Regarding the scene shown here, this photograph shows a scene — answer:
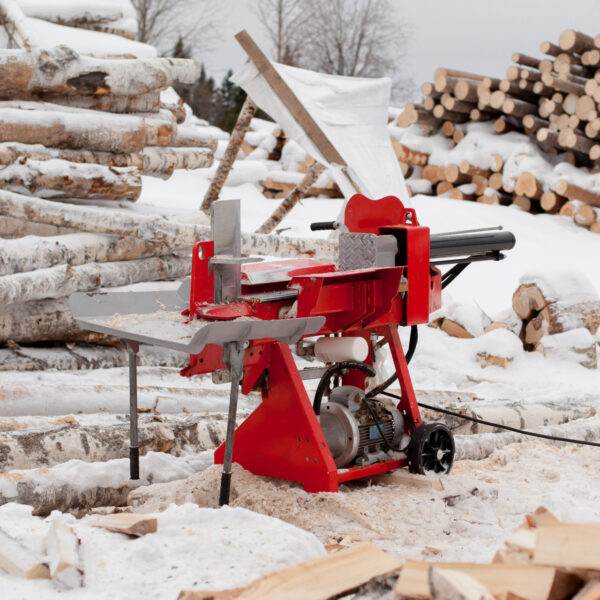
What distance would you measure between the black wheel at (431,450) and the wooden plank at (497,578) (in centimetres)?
161

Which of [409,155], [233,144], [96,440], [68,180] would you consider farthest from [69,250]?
[409,155]

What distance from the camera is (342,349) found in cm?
363

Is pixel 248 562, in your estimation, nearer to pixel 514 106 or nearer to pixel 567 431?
pixel 567 431

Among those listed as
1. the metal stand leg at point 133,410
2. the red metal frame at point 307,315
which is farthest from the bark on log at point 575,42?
the metal stand leg at point 133,410

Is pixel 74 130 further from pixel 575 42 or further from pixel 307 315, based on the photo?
A: pixel 575 42

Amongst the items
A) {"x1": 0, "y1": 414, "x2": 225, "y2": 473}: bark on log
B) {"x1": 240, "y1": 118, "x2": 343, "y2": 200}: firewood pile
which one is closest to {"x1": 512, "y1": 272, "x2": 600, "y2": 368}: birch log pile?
{"x1": 0, "y1": 414, "x2": 225, "y2": 473}: bark on log

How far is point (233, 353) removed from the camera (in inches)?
121

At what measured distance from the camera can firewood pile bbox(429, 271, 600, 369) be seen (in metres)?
6.98

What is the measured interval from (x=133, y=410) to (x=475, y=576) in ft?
6.14

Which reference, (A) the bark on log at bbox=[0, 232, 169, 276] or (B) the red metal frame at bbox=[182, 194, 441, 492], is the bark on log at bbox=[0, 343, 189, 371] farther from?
(B) the red metal frame at bbox=[182, 194, 441, 492]

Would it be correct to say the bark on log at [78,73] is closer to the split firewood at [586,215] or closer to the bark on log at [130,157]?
the bark on log at [130,157]

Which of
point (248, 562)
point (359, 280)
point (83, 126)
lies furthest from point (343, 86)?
point (248, 562)

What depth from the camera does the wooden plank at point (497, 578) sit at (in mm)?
2025

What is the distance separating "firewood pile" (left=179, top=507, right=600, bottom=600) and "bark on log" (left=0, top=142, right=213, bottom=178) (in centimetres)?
511
